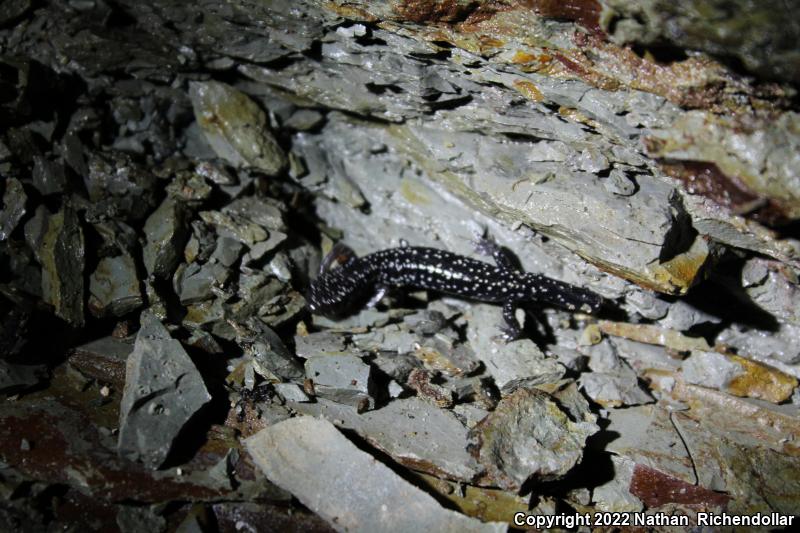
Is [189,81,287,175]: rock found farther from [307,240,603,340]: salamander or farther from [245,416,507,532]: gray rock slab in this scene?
[245,416,507,532]: gray rock slab

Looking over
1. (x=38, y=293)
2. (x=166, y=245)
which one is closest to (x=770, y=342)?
(x=166, y=245)

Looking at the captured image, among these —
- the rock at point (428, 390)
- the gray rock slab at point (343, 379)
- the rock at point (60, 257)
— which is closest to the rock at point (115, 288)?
the rock at point (60, 257)

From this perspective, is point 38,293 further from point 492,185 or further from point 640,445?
point 640,445

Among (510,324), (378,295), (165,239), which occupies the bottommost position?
(378,295)

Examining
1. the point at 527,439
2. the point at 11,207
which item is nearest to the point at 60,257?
the point at 11,207

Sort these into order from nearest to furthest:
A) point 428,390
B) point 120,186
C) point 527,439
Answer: point 527,439 → point 428,390 → point 120,186

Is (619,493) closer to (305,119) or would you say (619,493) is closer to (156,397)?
(156,397)

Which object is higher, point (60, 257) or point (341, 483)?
point (60, 257)
